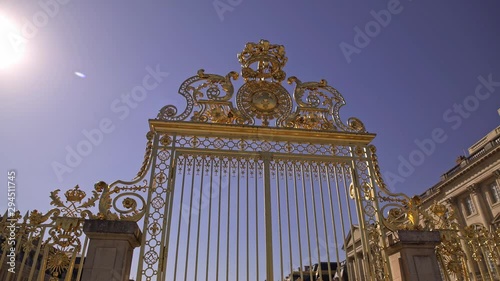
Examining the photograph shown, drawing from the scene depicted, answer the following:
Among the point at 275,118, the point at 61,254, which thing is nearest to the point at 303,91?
the point at 275,118

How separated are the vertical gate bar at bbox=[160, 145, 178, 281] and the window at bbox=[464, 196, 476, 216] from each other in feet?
72.9

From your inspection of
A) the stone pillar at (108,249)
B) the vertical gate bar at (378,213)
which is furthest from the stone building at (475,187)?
the stone pillar at (108,249)

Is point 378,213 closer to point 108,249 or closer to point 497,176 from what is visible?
point 108,249

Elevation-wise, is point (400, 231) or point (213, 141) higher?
point (213, 141)

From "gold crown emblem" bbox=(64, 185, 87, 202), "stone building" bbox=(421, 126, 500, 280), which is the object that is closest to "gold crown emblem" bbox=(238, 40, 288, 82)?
"gold crown emblem" bbox=(64, 185, 87, 202)

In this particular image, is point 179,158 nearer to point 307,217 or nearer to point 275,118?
point 275,118

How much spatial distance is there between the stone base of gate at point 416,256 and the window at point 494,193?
18.5m

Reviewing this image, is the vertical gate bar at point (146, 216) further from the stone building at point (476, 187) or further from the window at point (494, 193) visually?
the window at point (494, 193)

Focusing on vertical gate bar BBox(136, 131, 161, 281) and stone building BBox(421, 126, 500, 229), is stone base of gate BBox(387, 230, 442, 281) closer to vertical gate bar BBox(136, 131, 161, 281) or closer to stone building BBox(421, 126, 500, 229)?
vertical gate bar BBox(136, 131, 161, 281)

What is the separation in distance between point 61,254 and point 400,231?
15.5 ft

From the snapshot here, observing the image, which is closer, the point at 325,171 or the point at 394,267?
the point at 394,267

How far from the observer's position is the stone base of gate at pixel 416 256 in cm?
491

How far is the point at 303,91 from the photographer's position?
6.59 m

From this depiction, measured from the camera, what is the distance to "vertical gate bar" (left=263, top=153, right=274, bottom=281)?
4945 mm
